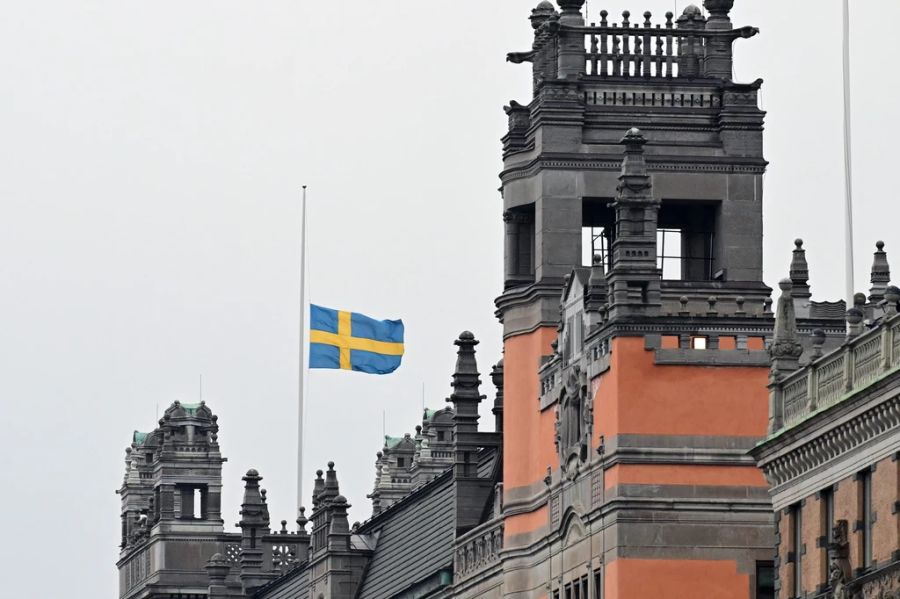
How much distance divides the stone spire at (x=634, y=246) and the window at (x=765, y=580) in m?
7.21

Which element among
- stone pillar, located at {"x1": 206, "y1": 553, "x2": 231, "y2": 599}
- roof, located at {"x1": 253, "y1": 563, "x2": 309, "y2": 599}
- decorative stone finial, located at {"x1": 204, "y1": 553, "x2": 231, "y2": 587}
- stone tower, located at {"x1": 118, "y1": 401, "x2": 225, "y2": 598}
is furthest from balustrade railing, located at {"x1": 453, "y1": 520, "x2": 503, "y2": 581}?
stone tower, located at {"x1": 118, "y1": 401, "x2": 225, "y2": 598}

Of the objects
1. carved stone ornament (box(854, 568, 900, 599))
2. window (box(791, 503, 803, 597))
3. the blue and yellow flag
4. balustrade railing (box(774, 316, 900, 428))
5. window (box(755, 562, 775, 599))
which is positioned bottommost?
carved stone ornament (box(854, 568, 900, 599))

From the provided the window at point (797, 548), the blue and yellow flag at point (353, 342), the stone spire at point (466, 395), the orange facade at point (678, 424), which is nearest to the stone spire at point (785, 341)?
the window at point (797, 548)

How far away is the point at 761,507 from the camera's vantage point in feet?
300

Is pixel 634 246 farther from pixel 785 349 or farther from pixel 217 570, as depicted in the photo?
pixel 217 570

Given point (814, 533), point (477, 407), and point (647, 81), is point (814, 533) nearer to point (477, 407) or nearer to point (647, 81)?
point (647, 81)

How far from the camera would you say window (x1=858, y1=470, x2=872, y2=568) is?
76.1 meters

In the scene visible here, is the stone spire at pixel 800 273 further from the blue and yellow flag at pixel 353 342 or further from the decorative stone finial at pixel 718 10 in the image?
the blue and yellow flag at pixel 353 342

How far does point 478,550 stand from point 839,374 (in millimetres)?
29950

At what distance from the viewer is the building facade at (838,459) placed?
74.6 m

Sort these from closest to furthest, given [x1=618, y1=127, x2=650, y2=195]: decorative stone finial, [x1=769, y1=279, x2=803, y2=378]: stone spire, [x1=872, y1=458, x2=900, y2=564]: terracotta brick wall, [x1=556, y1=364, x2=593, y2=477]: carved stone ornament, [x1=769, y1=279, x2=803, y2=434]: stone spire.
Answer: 1. [x1=872, y1=458, x2=900, y2=564]: terracotta brick wall
2. [x1=769, y1=279, x2=803, y2=434]: stone spire
3. [x1=769, y1=279, x2=803, y2=378]: stone spire
4. [x1=618, y1=127, x2=650, y2=195]: decorative stone finial
5. [x1=556, y1=364, x2=593, y2=477]: carved stone ornament

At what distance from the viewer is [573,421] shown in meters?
95.6

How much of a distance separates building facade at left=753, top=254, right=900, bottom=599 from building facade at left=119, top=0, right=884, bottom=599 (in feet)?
4.59

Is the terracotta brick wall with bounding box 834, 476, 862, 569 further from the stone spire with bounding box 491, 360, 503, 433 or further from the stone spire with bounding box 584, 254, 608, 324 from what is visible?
the stone spire with bounding box 491, 360, 503, 433
